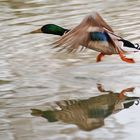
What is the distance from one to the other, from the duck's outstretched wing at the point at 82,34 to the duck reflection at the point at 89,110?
1.39 ft

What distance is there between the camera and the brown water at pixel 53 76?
Result: 13.2 feet

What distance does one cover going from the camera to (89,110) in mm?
4438

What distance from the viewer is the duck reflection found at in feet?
13.8

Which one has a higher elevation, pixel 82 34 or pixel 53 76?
pixel 82 34

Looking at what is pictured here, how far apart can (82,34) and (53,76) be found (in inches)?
26.4

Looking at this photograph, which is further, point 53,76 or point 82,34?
point 53,76

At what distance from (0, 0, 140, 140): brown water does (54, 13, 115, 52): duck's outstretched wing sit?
374 millimetres

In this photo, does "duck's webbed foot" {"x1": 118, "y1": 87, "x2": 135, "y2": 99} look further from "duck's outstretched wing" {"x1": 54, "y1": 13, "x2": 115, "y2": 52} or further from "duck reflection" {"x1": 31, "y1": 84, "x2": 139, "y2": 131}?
"duck's outstretched wing" {"x1": 54, "y1": 13, "x2": 115, "y2": 52}

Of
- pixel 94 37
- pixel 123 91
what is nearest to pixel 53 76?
pixel 94 37

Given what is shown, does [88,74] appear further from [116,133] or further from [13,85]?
[116,133]

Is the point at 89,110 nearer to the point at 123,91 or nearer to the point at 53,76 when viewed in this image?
the point at 123,91

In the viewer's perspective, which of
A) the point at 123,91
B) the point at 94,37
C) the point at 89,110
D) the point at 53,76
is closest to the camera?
the point at 89,110

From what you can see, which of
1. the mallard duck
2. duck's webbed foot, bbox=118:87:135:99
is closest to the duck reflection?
duck's webbed foot, bbox=118:87:135:99

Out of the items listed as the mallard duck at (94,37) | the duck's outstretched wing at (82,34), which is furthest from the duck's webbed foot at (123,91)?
the duck's outstretched wing at (82,34)
